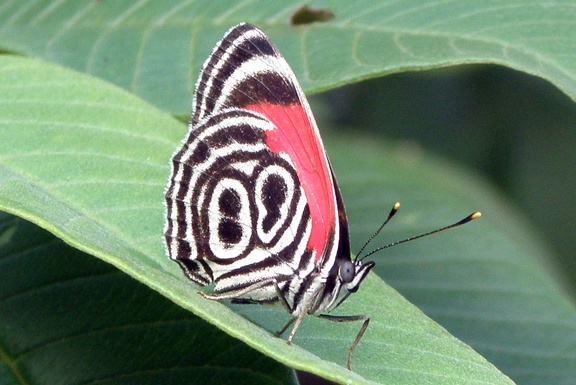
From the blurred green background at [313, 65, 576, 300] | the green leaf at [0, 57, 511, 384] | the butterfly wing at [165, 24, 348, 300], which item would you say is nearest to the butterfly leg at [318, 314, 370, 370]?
the green leaf at [0, 57, 511, 384]

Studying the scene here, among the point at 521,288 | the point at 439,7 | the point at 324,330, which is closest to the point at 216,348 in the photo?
the point at 324,330

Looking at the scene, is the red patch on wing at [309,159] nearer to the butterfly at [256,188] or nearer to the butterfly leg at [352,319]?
the butterfly at [256,188]

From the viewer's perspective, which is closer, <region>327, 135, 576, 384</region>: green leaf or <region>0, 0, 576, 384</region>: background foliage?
<region>0, 0, 576, 384</region>: background foliage

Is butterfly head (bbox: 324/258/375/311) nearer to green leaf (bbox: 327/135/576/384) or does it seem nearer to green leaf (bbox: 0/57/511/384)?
green leaf (bbox: 0/57/511/384)

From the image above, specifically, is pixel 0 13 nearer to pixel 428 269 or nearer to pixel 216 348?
pixel 216 348

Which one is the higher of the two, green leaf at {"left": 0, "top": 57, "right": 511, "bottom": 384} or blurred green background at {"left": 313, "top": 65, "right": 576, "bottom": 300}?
green leaf at {"left": 0, "top": 57, "right": 511, "bottom": 384}

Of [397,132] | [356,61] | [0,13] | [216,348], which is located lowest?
[397,132]

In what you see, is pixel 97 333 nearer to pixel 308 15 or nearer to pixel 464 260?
pixel 308 15
